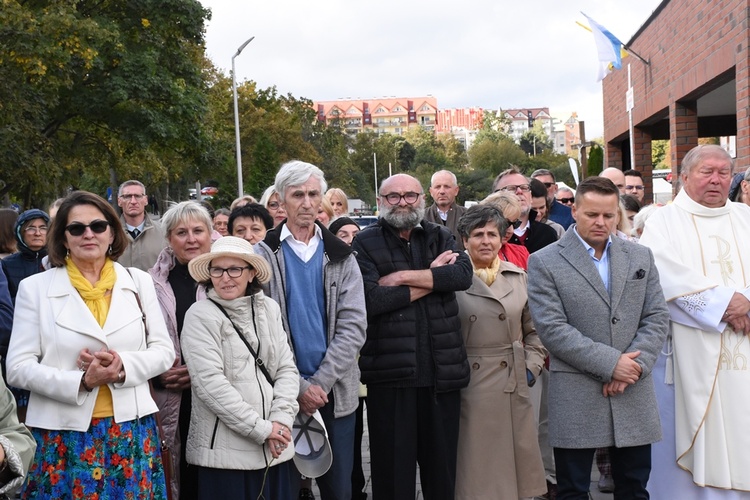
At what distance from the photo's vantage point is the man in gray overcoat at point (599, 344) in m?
4.47

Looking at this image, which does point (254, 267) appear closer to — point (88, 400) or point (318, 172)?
point (318, 172)

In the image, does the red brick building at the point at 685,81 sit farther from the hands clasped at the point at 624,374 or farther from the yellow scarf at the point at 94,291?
the yellow scarf at the point at 94,291

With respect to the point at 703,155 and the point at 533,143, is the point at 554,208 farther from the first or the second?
the point at 533,143

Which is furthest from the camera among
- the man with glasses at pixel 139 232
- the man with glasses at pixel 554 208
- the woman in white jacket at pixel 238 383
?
the man with glasses at pixel 554 208

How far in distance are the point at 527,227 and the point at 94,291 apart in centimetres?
382

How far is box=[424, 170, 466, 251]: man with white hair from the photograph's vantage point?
7.15m

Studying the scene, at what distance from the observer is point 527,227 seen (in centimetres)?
671

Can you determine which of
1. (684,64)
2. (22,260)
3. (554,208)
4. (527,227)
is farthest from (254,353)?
(684,64)

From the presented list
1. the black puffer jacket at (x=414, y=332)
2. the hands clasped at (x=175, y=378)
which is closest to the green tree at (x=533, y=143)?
the black puffer jacket at (x=414, y=332)

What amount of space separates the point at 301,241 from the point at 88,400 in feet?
4.84

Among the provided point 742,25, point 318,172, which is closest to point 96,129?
point 742,25

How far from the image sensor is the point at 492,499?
192 inches

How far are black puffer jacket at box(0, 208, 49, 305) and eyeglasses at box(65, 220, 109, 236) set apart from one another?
6.28 feet

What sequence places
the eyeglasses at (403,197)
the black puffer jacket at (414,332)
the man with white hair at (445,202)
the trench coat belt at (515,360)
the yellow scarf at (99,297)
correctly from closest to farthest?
1. the yellow scarf at (99,297)
2. the black puffer jacket at (414,332)
3. the eyeglasses at (403,197)
4. the trench coat belt at (515,360)
5. the man with white hair at (445,202)
